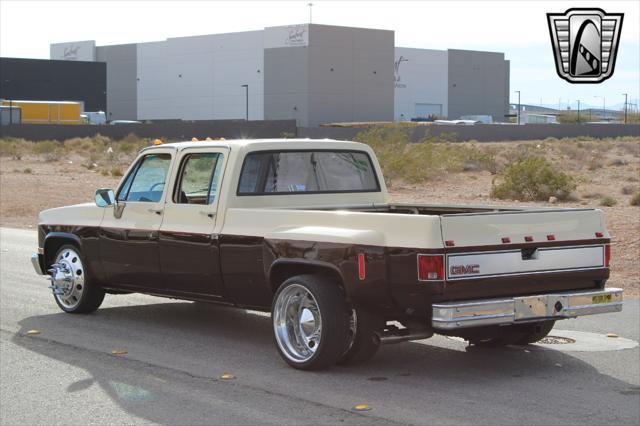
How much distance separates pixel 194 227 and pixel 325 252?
5.88ft

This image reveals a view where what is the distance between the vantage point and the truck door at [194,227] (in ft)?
30.2

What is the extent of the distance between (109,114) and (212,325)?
10397 cm

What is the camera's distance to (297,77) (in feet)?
296

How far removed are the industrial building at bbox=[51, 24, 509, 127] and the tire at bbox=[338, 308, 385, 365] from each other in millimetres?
81075

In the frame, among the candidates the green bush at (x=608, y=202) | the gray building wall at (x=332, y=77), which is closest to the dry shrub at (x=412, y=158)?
the green bush at (x=608, y=202)

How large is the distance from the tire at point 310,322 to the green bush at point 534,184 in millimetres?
21622

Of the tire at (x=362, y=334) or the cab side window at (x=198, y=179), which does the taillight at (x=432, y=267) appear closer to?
the tire at (x=362, y=334)

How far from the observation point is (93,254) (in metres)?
10.6

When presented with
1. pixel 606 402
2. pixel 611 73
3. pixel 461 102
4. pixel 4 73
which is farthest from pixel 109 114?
pixel 606 402

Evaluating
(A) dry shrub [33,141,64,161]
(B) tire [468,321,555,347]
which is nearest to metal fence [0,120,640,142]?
(A) dry shrub [33,141,64,161]

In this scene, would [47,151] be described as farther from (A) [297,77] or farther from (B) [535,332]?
(B) [535,332]

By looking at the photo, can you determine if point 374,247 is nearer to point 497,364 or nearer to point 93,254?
point 497,364

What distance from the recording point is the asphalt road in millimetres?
7004

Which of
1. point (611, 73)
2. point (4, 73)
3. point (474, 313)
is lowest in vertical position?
point (474, 313)
